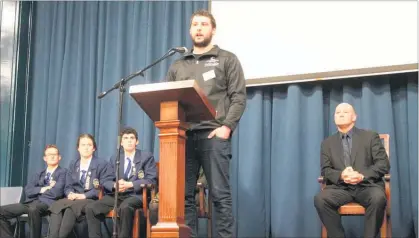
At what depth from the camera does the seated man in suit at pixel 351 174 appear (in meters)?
3.07

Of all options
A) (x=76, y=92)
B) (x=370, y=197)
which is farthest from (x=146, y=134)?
(x=370, y=197)

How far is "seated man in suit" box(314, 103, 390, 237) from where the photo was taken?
10.1ft

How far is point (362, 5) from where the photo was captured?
3787 mm

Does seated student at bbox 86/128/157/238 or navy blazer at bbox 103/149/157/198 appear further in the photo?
navy blazer at bbox 103/149/157/198

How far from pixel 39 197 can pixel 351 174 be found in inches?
102

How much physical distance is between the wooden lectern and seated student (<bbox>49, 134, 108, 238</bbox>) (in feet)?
6.42

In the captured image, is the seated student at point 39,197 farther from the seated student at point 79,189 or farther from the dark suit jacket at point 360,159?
the dark suit jacket at point 360,159

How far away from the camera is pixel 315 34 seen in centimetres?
392

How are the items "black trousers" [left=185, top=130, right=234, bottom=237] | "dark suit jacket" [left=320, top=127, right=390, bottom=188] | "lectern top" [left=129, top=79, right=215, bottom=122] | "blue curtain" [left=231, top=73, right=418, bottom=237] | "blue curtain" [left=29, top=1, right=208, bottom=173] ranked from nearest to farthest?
"lectern top" [left=129, top=79, right=215, bottom=122] < "black trousers" [left=185, top=130, right=234, bottom=237] < "dark suit jacket" [left=320, top=127, right=390, bottom=188] < "blue curtain" [left=231, top=73, right=418, bottom=237] < "blue curtain" [left=29, top=1, right=208, bottom=173]

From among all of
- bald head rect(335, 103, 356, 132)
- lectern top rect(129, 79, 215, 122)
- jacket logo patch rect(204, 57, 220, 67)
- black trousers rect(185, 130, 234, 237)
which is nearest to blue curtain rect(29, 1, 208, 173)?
bald head rect(335, 103, 356, 132)

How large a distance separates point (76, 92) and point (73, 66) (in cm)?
31

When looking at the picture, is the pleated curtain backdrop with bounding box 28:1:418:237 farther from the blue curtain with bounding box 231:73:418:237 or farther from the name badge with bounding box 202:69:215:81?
the name badge with bounding box 202:69:215:81

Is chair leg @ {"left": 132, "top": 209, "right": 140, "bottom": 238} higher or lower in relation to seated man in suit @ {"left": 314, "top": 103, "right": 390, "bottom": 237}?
lower

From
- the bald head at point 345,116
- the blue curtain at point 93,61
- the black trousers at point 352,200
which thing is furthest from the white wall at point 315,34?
the black trousers at point 352,200
